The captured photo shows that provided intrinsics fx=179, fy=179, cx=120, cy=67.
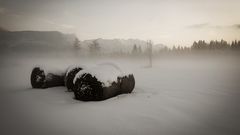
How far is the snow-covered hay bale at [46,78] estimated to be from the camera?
26.3ft

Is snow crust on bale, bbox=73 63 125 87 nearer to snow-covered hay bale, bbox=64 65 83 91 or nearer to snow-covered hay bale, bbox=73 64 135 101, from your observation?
snow-covered hay bale, bbox=73 64 135 101

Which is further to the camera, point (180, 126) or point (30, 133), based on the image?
point (180, 126)

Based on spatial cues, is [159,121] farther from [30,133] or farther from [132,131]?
[30,133]

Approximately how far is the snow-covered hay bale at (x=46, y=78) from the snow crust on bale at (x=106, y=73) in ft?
9.11

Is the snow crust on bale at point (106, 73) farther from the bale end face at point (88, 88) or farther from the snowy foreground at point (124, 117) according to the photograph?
the snowy foreground at point (124, 117)

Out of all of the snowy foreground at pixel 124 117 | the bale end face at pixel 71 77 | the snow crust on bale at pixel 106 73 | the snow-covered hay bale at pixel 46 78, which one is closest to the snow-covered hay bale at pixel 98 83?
the snow crust on bale at pixel 106 73

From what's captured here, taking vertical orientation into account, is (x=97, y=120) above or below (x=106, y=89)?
below

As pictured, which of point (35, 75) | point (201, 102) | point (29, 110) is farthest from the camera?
point (35, 75)

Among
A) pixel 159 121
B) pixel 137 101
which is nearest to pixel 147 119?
pixel 159 121

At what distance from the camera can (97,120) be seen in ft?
12.7

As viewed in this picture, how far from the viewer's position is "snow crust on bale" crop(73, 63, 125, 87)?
5414 millimetres

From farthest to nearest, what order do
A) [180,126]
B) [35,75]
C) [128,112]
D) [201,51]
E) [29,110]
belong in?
[201,51] → [35,75] → [29,110] → [128,112] → [180,126]

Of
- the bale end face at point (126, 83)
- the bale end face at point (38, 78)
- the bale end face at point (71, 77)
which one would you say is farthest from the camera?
the bale end face at point (38, 78)

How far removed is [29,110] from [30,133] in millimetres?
1586
